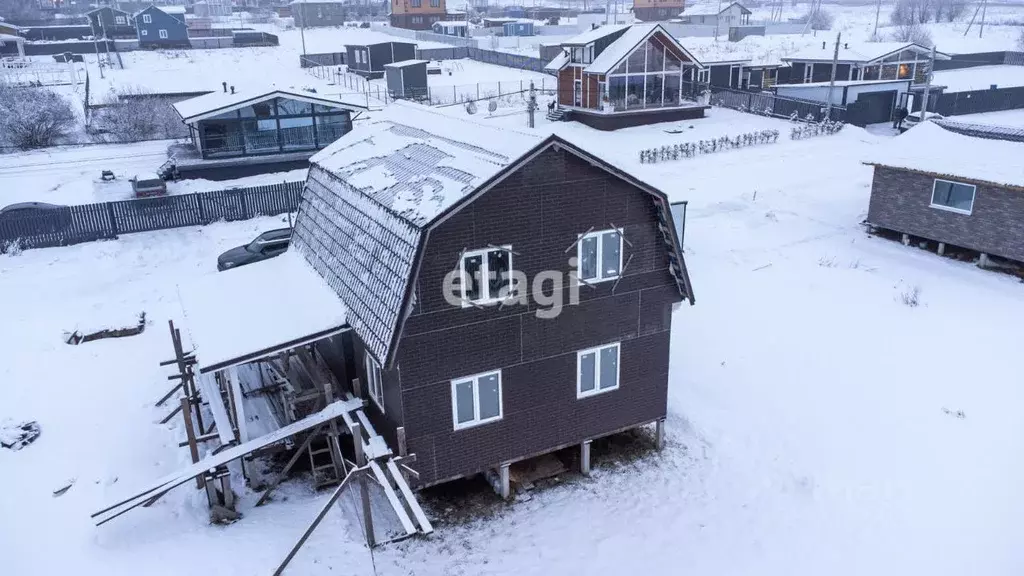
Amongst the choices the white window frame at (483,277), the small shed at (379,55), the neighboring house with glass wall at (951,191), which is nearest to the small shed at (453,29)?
the small shed at (379,55)

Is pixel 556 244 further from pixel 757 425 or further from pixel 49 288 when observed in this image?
pixel 49 288

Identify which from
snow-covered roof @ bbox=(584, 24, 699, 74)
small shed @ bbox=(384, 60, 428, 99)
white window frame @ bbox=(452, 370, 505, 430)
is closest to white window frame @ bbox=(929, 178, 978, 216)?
white window frame @ bbox=(452, 370, 505, 430)

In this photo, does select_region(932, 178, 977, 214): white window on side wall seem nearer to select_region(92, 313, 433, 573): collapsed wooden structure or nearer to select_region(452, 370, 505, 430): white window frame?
select_region(452, 370, 505, 430): white window frame

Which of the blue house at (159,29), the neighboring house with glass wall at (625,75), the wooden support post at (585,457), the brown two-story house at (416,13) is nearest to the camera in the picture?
the wooden support post at (585,457)

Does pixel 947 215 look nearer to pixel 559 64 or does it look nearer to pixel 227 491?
pixel 227 491

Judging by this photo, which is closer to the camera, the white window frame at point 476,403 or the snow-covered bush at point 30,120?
the white window frame at point 476,403

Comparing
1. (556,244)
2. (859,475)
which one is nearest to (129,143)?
(556,244)

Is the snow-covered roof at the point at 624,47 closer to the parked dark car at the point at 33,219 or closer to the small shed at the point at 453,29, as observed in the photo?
the parked dark car at the point at 33,219
